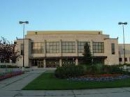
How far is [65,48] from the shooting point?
105 m

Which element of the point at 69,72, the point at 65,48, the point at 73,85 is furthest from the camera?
the point at 65,48

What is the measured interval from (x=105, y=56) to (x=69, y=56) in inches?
489

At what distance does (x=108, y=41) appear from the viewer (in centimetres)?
10456

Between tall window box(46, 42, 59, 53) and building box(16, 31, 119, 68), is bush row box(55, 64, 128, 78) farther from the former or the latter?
tall window box(46, 42, 59, 53)

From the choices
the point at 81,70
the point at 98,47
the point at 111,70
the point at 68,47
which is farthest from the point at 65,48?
the point at 81,70

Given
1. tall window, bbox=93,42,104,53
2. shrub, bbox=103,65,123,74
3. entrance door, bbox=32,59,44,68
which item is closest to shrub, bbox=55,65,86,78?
shrub, bbox=103,65,123,74

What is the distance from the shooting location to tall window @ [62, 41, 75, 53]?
104562 mm

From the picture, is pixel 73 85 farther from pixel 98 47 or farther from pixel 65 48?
pixel 98 47

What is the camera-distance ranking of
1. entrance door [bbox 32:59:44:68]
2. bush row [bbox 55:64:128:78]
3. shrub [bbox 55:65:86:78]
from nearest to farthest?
shrub [bbox 55:65:86:78] → bush row [bbox 55:64:128:78] → entrance door [bbox 32:59:44:68]

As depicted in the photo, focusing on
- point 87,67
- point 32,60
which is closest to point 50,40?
point 32,60

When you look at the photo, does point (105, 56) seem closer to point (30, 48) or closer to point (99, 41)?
point (99, 41)

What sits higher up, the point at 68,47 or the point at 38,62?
the point at 68,47

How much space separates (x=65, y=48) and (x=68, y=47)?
1141 mm

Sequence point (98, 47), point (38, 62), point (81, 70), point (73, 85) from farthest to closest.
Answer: point (98, 47) → point (38, 62) → point (81, 70) → point (73, 85)
